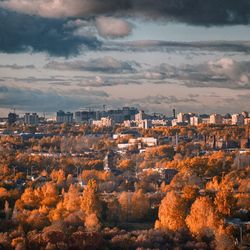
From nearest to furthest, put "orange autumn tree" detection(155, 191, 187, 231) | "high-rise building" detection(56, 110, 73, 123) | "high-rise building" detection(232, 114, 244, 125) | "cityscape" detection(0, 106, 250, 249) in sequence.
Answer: "cityscape" detection(0, 106, 250, 249)
"orange autumn tree" detection(155, 191, 187, 231)
"high-rise building" detection(232, 114, 244, 125)
"high-rise building" detection(56, 110, 73, 123)

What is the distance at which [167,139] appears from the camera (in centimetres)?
8419

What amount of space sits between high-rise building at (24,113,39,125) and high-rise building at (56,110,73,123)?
22.3 ft

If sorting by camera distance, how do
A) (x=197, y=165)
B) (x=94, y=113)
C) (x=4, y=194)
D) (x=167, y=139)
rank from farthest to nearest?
(x=94, y=113) < (x=167, y=139) < (x=197, y=165) < (x=4, y=194)

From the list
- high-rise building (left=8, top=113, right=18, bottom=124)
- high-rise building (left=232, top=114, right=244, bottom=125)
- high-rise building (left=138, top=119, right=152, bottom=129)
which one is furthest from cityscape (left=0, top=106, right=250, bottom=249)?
high-rise building (left=8, top=113, right=18, bottom=124)

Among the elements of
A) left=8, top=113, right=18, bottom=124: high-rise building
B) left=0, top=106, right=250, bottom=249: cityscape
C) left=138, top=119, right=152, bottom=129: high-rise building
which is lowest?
left=0, top=106, right=250, bottom=249: cityscape

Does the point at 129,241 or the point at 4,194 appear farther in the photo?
the point at 4,194

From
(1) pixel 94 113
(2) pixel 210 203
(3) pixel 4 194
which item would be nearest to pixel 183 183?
(3) pixel 4 194

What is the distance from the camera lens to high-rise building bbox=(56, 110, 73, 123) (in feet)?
441

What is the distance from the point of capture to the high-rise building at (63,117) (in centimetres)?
13450

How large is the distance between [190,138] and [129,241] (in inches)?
2472

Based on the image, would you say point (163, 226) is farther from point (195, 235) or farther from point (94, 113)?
point (94, 113)

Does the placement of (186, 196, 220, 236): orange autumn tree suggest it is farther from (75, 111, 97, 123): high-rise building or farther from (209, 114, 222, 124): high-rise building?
(75, 111, 97, 123): high-rise building

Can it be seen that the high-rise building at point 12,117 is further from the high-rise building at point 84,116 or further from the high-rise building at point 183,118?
the high-rise building at point 183,118

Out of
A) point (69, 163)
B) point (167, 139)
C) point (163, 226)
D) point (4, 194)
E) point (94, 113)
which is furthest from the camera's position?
point (94, 113)
